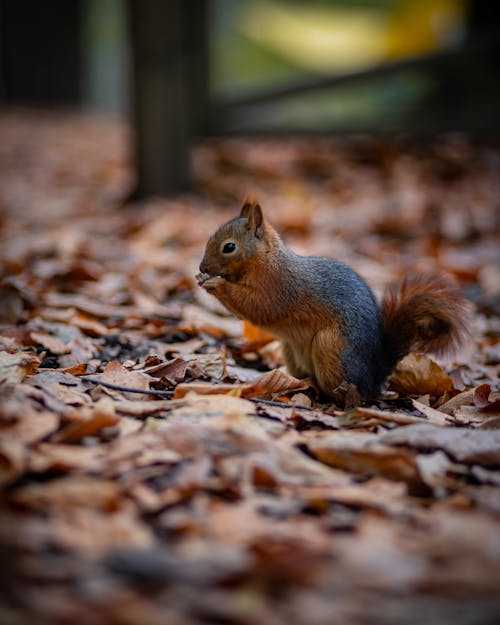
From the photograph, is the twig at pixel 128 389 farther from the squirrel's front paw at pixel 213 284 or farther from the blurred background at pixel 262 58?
the blurred background at pixel 262 58

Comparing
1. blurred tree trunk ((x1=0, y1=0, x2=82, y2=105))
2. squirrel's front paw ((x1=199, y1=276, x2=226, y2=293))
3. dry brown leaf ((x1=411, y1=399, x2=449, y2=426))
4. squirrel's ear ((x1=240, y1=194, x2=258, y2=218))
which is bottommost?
dry brown leaf ((x1=411, y1=399, x2=449, y2=426))

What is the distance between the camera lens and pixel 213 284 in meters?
2.88

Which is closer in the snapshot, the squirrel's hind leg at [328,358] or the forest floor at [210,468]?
the forest floor at [210,468]

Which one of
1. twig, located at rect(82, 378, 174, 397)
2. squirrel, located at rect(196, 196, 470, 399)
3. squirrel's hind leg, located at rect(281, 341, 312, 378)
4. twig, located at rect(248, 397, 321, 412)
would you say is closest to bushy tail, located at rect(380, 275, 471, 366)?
squirrel, located at rect(196, 196, 470, 399)

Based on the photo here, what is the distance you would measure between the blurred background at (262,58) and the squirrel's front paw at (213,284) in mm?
3241

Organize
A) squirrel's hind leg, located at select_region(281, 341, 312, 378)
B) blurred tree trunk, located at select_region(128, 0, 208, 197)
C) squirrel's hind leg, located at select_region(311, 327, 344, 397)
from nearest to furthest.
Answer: squirrel's hind leg, located at select_region(311, 327, 344, 397)
squirrel's hind leg, located at select_region(281, 341, 312, 378)
blurred tree trunk, located at select_region(128, 0, 208, 197)

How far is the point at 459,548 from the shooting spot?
5.07ft

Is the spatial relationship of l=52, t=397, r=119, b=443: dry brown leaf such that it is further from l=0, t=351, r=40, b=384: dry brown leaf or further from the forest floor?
l=0, t=351, r=40, b=384: dry brown leaf

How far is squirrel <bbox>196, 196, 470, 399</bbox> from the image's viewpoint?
9.09ft

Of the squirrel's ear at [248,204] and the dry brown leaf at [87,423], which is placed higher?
the squirrel's ear at [248,204]

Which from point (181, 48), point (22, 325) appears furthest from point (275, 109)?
point (22, 325)

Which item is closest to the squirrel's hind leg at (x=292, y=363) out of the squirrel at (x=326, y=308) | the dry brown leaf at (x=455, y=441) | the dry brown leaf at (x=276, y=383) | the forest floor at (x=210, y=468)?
the squirrel at (x=326, y=308)

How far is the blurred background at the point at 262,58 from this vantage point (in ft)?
19.0

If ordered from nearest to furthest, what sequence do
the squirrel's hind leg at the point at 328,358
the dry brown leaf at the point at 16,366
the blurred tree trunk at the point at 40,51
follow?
the dry brown leaf at the point at 16,366 < the squirrel's hind leg at the point at 328,358 < the blurred tree trunk at the point at 40,51
